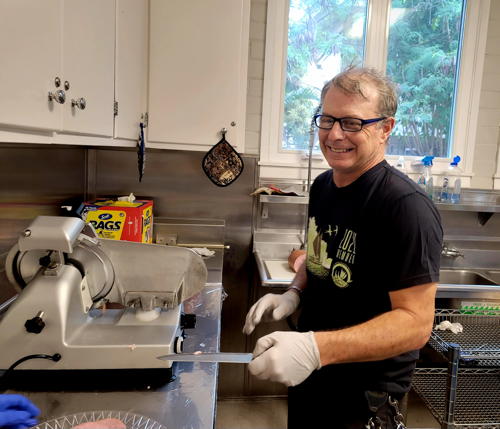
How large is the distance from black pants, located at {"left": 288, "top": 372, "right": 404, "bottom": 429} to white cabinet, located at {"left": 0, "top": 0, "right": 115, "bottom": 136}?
1.13m

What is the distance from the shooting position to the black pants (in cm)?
121

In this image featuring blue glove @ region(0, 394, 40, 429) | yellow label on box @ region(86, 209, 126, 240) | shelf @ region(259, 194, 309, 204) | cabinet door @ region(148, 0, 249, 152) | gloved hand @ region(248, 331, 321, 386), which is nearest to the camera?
blue glove @ region(0, 394, 40, 429)

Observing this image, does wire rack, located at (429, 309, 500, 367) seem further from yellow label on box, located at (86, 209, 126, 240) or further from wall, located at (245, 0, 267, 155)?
yellow label on box, located at (86, 209, 126, 240)

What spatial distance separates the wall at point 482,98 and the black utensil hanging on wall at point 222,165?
16 cm

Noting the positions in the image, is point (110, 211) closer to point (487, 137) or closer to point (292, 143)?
point (292, 143)

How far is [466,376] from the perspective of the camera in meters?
2.25

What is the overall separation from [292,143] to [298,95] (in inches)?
12.0

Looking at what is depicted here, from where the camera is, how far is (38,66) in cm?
95

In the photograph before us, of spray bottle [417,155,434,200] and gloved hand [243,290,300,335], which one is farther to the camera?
spray bottle [417,155,434,200]

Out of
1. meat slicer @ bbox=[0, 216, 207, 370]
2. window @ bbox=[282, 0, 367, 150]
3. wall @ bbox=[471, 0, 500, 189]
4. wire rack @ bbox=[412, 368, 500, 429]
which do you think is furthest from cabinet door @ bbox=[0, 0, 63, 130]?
wall @ bbox=[471, 0, 500, 189]

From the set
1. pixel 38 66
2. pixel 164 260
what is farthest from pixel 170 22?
pixel 164 260

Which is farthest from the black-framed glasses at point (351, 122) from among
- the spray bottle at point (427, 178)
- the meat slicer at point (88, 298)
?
the spray bottle at point (427, 178)

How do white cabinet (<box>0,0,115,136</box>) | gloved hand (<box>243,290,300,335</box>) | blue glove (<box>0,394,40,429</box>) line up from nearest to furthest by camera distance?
blue glove (<box>0,394,40,429</box>)
white cabinet (<box>0,0,115,136</box>)
gloved hand (<box>243,290,300,335</box>)

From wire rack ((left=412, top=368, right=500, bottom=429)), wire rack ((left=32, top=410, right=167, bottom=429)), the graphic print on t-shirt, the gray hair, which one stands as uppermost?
the gray hair
